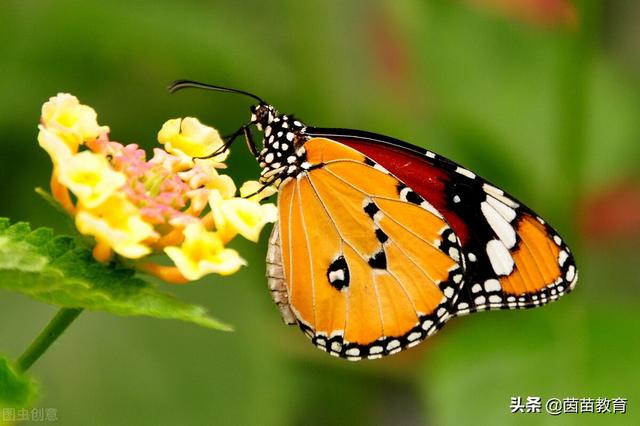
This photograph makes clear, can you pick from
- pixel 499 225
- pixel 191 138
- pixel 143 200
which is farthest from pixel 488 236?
pixel 143 200

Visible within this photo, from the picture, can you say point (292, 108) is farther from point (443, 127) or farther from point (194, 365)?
point (194, 365)

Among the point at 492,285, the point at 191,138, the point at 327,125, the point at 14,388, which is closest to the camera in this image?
the point at 14,388

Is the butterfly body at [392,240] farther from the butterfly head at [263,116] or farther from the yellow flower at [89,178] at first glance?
the yellow flower at [89,178]

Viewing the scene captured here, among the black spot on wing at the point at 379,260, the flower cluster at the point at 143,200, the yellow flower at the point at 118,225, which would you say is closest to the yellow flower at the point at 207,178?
the flower cluster at the point at 143,200

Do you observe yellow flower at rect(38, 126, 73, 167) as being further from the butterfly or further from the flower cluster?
the butterfly

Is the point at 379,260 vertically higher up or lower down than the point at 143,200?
higher up

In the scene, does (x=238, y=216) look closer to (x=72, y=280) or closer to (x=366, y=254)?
(x=72, y=280)

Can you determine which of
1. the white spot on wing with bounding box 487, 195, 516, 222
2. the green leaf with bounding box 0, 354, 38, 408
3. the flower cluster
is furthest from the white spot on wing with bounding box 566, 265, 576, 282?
the green leaf with bounding box 0, 354, 38, 408
